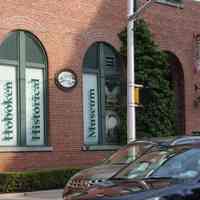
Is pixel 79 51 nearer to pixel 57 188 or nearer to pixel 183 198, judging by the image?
pixel 57 188

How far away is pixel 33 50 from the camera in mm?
22344

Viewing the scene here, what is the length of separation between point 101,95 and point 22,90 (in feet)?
12.4

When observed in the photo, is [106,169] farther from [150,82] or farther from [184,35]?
[184,35]

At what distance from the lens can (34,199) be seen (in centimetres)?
1759

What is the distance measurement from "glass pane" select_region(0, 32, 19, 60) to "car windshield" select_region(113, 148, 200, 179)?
13.0 meters

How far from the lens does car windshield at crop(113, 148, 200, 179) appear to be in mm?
8188

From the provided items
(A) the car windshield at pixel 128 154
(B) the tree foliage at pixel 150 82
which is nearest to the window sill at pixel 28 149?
(B) the tree foliage at pixel 150 82

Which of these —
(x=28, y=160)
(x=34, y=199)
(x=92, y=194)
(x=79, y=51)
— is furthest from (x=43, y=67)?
(x=92, y=194)

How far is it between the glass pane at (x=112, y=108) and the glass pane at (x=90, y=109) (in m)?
0.61

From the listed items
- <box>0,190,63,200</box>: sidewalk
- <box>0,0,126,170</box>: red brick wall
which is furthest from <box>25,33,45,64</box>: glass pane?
<box>0,190,63,200</box>: sidewalk

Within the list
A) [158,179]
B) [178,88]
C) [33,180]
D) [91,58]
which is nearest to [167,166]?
[158,179]

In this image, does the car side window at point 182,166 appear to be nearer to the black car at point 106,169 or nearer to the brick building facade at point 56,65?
the black car at point 106,169

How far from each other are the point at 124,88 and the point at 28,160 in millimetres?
5626

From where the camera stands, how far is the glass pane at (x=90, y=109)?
23.8 metres
